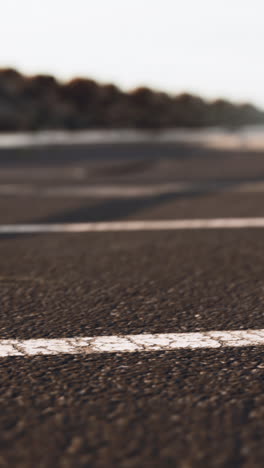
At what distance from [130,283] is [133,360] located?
165cm

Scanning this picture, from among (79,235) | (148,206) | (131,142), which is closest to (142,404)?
(79,235)

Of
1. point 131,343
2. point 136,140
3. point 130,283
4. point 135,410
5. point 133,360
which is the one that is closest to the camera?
point 135,410

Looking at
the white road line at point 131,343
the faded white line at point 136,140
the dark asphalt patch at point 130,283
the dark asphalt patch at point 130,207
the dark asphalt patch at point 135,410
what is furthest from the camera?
the faded white line at point 136,140

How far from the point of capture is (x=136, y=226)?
293 inches

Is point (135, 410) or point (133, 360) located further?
point (133, 360)

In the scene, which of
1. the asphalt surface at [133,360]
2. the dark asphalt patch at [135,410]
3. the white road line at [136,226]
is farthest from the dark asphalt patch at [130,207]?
the dark asphalt patch at [135,410]

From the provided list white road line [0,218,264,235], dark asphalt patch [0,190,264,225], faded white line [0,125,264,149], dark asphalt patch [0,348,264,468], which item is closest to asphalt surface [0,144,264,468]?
dark asphalt patch [0,348,264,468]

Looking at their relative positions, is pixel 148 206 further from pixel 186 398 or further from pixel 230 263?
pixel 186 398

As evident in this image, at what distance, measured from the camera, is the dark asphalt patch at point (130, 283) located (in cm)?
359

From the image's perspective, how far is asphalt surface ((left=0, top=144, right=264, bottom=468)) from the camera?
221 centimetres

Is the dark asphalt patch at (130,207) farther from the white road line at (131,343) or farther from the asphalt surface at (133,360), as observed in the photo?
the white road line at (131,343)

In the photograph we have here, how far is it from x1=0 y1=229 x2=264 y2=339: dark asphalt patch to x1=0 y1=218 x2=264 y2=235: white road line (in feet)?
1.13

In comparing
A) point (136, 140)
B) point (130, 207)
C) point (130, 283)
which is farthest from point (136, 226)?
point (136, 140)

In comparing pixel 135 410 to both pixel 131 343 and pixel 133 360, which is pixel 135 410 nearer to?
pixel 133 360
